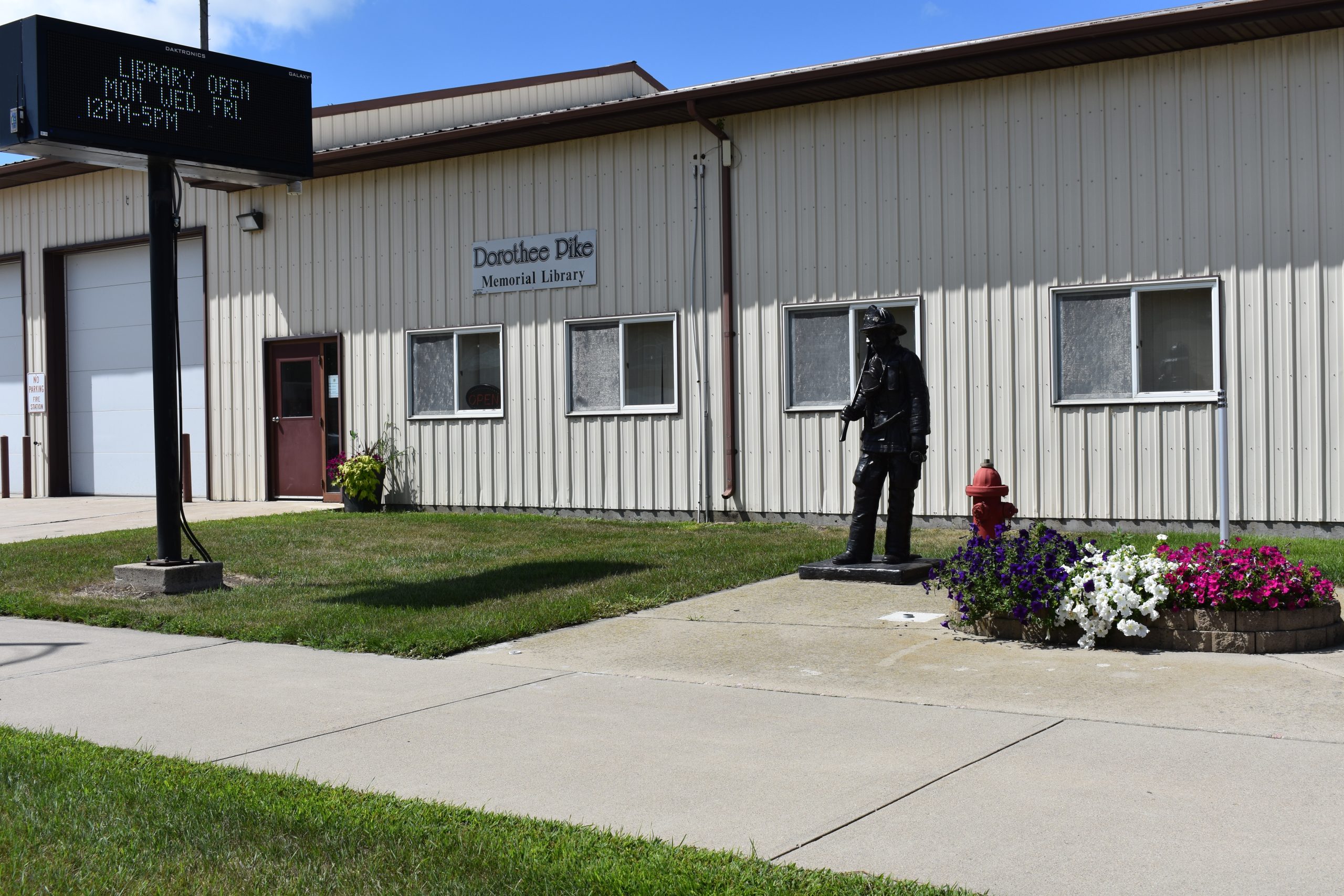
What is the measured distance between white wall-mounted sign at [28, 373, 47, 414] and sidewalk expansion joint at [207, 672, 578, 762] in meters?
18.4

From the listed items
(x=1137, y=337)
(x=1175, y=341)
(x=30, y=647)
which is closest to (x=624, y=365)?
(x=1137, y=337)

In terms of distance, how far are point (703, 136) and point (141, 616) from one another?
9.06 m

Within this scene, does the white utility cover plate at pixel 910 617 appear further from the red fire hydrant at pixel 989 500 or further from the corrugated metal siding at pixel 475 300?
the corrugated metal siding at pixel 475 300

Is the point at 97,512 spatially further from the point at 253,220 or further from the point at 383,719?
the point at 383,719

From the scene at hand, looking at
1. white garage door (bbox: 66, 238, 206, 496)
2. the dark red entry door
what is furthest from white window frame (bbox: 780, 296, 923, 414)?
white garage door (bbox: 66, 238, 206, 496)

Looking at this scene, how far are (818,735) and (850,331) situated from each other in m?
9.72

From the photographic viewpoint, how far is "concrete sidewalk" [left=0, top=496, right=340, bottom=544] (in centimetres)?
1670

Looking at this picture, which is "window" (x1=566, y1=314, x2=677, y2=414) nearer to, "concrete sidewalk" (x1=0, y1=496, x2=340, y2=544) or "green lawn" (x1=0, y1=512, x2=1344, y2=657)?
"green lawn" (x1=0, y1=512, x2=1344, y2=657)

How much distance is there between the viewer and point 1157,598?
766 centimetres

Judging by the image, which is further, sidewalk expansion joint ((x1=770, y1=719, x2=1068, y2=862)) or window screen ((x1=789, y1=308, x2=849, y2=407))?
window screen ((x1=789, y1=308, x2=849, y2=407))

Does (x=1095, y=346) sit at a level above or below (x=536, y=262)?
below

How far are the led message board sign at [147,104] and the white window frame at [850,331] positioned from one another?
599 cm

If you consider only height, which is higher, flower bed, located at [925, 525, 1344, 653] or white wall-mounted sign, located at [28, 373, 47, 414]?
white wall-mounted sign, located at [28, 373, 47, 414]

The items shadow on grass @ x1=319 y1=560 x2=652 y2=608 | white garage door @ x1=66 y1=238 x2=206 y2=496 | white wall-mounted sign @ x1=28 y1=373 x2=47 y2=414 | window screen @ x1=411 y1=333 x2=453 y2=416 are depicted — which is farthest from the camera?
white wall-mounted sign @ x1=28 y1=373 x2=47 y2=414
